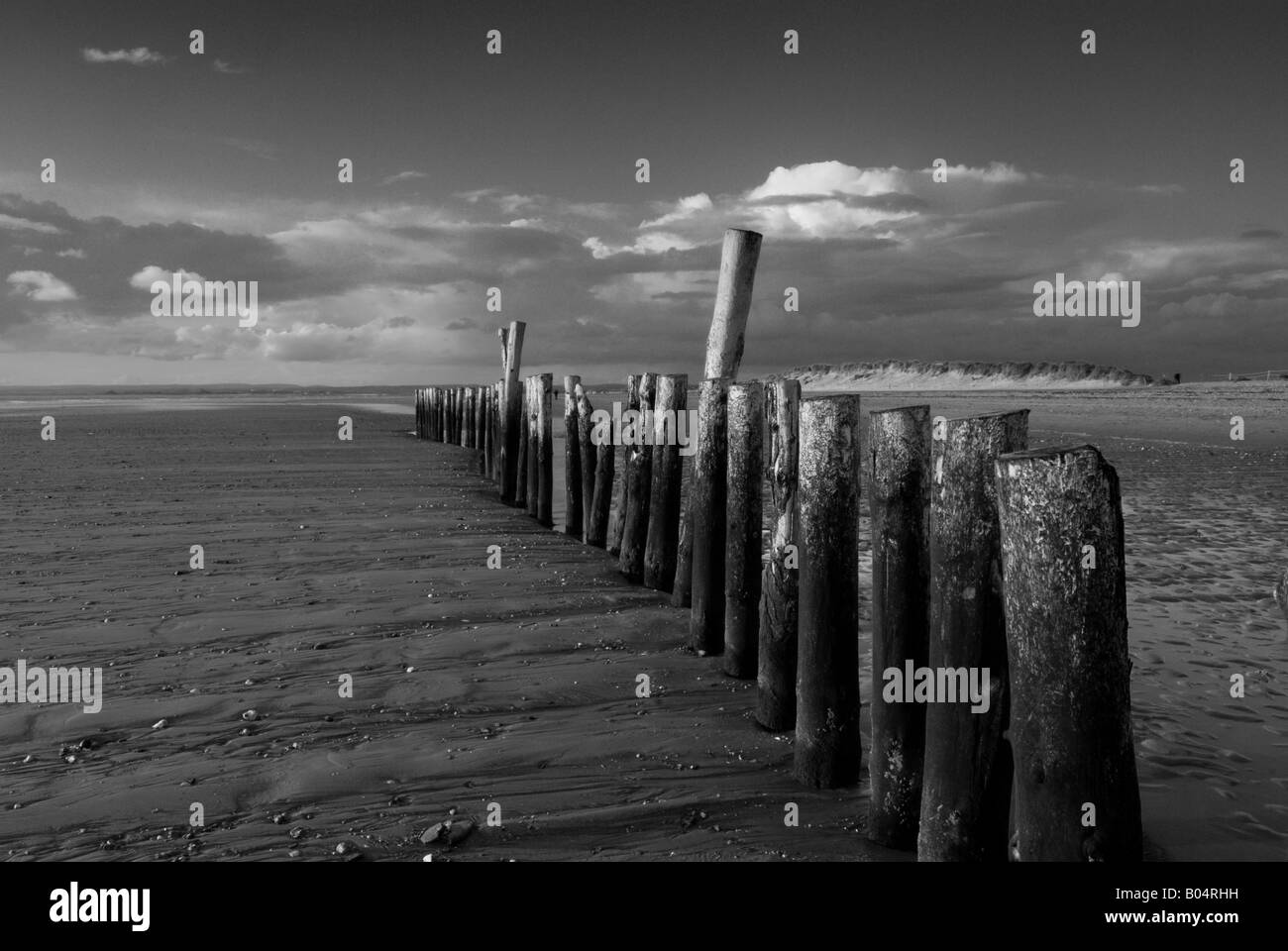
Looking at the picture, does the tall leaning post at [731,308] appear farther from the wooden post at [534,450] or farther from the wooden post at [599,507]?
the wooden post at [534,450]

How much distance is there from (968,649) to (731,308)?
406 cm

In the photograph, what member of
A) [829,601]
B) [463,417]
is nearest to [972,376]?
[463,417]

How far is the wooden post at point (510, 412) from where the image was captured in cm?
1335

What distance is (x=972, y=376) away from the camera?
88.6 m

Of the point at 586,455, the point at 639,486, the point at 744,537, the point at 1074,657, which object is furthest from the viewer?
the point at 586,455

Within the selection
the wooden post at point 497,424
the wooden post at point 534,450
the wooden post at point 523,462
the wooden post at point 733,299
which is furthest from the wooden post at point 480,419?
the wooden post at point 733,299

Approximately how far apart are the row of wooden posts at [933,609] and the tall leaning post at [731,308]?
0.52m

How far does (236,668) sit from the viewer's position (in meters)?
5.56

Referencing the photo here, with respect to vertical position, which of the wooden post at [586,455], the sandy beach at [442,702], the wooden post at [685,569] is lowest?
the sandy beach at [442,702]

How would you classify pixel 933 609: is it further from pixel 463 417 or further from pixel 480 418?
pixel 463 417
